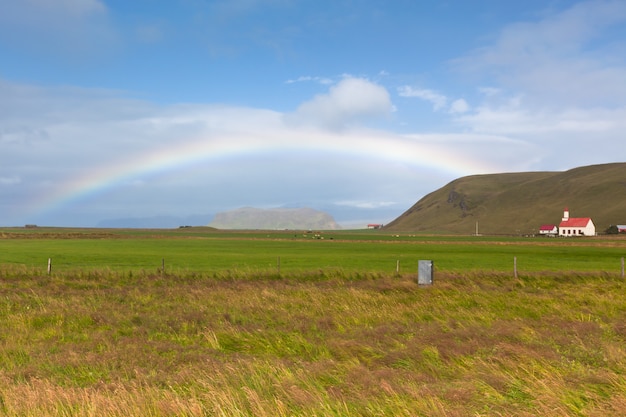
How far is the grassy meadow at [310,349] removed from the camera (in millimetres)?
7681

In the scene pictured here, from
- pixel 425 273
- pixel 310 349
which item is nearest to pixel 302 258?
pixel 425 273

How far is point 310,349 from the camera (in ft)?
43.6

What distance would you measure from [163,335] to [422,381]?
28.7 feet

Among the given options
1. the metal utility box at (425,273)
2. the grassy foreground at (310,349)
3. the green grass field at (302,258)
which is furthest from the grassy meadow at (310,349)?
the green grass field at (302,258)

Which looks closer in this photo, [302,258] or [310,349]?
[310,349]

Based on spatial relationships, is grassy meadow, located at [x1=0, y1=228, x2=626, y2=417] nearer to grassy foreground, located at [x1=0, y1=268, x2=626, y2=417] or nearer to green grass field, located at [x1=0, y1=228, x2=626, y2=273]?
grassy foreground, located at [x1=0, y1=268, x2=626, y2=417]

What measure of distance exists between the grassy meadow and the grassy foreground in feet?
0.15

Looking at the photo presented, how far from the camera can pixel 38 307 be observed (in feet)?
64.2

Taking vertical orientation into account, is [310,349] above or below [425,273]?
below

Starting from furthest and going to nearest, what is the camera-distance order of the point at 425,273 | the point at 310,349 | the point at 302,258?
the point at 302,258 → the point at 425,273 → the point at 310,349

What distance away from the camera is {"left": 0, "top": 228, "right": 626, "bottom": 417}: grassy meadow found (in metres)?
7.68

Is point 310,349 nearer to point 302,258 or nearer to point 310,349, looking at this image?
point 310,349

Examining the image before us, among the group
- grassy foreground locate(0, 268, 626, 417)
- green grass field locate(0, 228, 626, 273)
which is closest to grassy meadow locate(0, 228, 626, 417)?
grassy foreground locate(0, 268, 626, 417)

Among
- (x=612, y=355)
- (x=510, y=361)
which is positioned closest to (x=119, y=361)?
(x=510, y=361)
